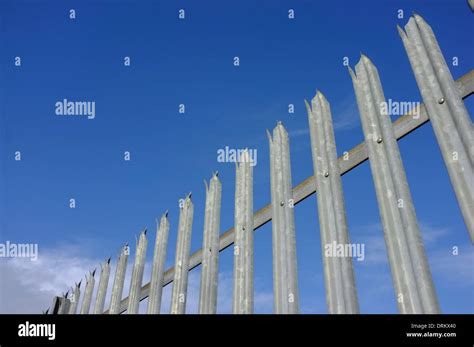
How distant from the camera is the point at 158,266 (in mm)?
6555

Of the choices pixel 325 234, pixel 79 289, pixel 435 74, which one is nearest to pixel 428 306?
pixel 325 234

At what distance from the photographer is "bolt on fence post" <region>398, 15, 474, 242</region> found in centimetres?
292

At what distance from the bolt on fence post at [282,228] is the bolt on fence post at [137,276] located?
3665 mm

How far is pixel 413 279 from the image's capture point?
2973mm

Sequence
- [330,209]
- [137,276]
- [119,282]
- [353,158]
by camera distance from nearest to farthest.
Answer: [330,209], [353,158], [137,276], [119,282]

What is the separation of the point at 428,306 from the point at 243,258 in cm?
206

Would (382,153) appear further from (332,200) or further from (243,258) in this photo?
(243,258)

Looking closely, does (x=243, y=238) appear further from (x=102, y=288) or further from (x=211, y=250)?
(x=102, y=288)

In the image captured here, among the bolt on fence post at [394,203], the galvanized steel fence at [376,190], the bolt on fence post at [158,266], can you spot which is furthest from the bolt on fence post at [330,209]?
the bolt on fence post at [158,266]

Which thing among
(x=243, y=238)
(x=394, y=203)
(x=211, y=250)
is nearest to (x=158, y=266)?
(x=211, y=250)

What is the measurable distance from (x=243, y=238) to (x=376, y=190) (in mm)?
1742
